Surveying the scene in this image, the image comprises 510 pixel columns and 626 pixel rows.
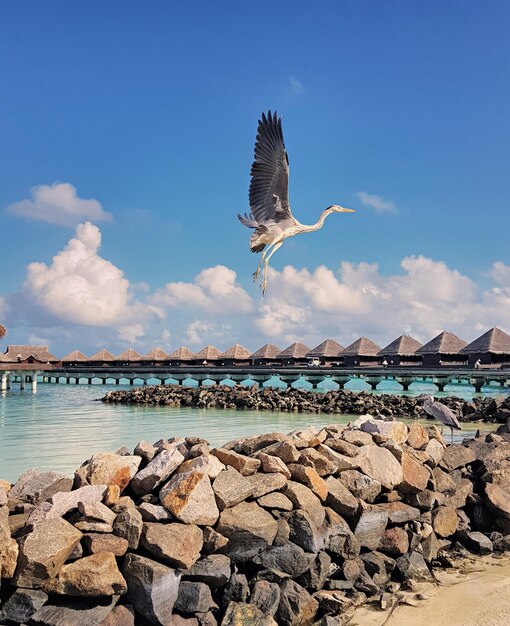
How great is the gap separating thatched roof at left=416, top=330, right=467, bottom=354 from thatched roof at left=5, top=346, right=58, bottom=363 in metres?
32.7

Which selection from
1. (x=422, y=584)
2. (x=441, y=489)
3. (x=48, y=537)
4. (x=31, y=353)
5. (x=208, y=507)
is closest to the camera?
(x=48, y=537)

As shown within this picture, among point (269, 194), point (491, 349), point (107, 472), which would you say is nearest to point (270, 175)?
point (269, 194)

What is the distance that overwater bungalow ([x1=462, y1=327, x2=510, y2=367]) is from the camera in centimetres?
3616

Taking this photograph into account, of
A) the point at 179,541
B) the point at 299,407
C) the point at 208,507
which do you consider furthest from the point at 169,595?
the point at 299,407

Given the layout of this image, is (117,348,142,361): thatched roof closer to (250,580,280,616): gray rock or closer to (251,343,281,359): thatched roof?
(251,343,281,359): thatched roof

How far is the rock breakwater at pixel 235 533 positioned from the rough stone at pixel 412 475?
0.02 metres

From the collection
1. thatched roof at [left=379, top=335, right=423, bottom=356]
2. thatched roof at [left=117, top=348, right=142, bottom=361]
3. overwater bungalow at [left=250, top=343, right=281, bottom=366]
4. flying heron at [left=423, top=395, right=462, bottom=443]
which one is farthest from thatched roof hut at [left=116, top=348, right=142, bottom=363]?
flying heron at [left=423, top=395, right=462, bottom=443]

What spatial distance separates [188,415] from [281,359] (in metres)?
24.4

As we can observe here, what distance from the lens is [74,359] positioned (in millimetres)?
54562

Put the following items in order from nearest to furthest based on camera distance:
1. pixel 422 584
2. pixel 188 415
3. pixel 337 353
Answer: pixel 422 584 < pixel 188 415 < pixel 337 353

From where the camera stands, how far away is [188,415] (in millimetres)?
22172

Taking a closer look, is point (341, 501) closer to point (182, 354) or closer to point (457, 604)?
point (457, 604)

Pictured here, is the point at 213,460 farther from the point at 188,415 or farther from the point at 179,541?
the point at 188,415

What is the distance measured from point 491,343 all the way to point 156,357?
28.5 metres
